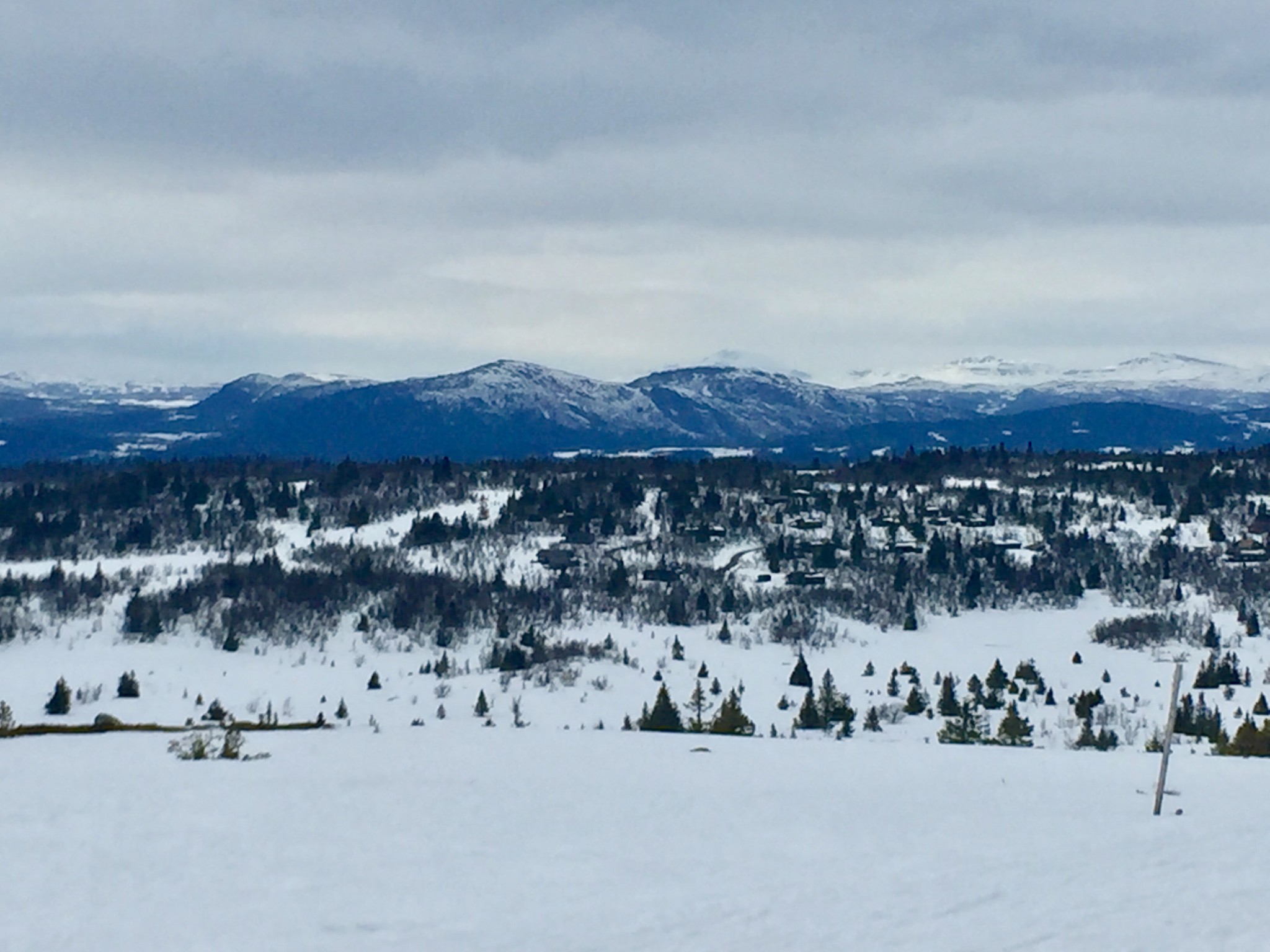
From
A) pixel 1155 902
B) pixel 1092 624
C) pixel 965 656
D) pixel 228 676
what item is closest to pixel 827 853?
pixel 1155 902

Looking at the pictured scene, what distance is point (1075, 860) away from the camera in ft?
91.6

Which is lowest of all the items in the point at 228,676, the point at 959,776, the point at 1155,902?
the point at 228,676

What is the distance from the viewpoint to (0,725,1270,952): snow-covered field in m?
22.1

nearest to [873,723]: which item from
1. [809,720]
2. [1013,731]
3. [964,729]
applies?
[809,720]

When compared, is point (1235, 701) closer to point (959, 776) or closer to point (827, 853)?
point (959, 776)

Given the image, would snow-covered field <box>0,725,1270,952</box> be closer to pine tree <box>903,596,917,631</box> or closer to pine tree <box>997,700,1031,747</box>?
pine tree <box>997,700,1031,747</box>

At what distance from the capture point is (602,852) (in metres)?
28.7

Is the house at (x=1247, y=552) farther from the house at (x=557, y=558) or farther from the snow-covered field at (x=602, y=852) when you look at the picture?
the snow-covered field at (x=602, y=852)

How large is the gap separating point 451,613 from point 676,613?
107 ft

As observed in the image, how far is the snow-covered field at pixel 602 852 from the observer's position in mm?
22141

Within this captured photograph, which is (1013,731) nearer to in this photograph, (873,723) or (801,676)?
(873,723)

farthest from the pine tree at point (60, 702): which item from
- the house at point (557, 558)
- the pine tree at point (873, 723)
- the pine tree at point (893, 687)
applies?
the house at point (557, 558)

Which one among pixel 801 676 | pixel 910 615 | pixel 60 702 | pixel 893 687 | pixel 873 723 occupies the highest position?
pixel 910 615

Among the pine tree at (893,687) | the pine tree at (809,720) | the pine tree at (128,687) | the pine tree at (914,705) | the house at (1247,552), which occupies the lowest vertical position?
the pine tree at (128,687)
